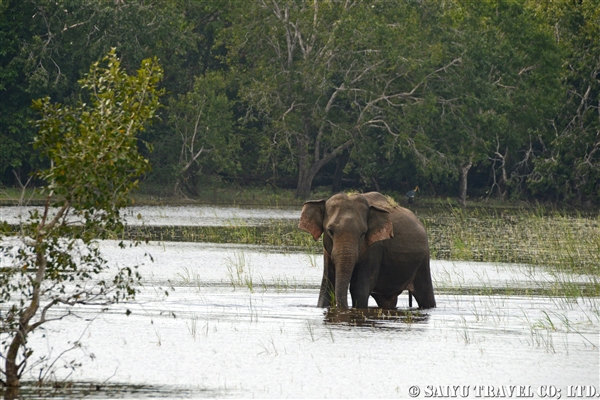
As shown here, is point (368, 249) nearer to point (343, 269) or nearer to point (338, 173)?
point (343, 269)

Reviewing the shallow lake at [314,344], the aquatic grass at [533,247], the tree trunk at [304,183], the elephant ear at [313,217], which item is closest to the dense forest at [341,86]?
the tree trunk at [304,183]

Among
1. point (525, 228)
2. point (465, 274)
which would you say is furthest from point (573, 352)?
point (525, 228)

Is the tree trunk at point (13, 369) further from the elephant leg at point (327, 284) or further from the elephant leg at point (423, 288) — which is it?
the elephant leg at point (423, 288)

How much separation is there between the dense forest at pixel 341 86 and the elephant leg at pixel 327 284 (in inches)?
1577

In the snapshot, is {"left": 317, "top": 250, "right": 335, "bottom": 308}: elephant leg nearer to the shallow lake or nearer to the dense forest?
the shallow lake

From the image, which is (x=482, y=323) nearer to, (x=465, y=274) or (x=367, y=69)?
(x=465, y=274)

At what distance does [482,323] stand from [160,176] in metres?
46.4

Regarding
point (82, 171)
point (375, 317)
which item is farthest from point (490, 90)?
→ point (82, 171)

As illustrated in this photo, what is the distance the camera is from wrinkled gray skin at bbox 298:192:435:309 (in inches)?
641

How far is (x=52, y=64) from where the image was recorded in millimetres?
57344

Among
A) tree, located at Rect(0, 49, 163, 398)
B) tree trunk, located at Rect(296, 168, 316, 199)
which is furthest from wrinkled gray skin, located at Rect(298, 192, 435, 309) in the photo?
tree trunk, located at Rect(296, 168, 316, 199)

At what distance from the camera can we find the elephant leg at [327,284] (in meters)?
16.8

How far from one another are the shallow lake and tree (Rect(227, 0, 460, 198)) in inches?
1594

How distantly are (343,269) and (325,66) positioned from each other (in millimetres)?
46157
